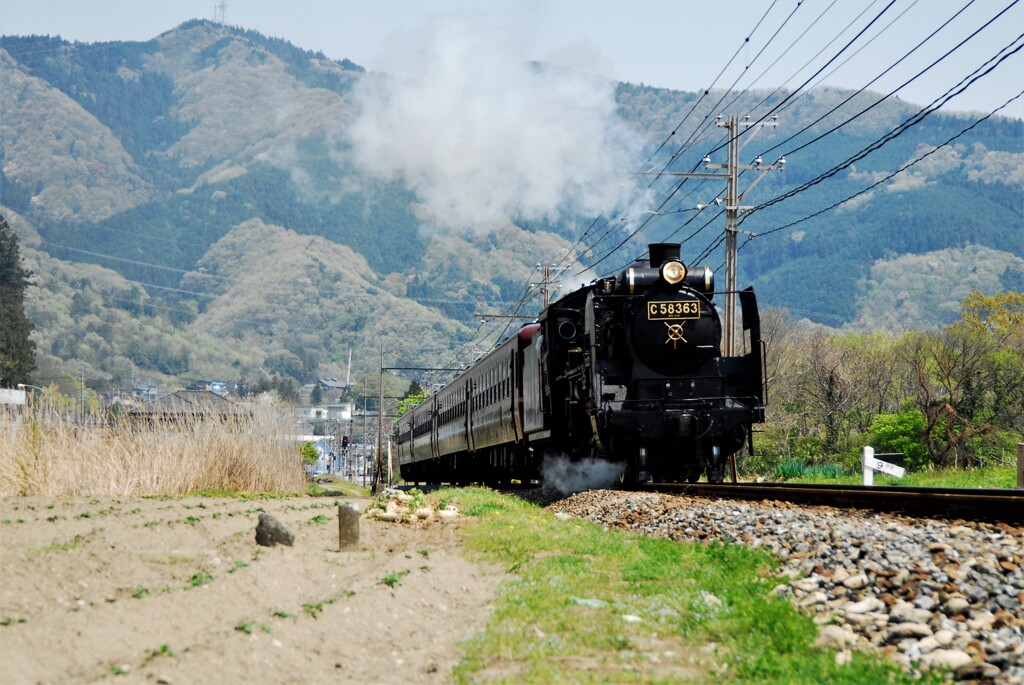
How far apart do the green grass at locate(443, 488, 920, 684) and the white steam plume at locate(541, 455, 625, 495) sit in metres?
9.10

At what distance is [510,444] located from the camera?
94.0ft

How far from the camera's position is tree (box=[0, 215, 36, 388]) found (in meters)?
76.3

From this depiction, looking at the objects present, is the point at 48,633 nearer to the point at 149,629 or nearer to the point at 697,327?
the point at 149,629

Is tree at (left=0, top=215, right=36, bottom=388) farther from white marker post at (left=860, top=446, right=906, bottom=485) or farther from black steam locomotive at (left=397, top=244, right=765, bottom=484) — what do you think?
white marker post at (left=860, top=446, right=906, bottom=485)

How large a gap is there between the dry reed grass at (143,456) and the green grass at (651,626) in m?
13.3

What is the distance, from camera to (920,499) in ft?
35.6

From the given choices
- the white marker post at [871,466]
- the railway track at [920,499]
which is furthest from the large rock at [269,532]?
the white marker post at [871,466]

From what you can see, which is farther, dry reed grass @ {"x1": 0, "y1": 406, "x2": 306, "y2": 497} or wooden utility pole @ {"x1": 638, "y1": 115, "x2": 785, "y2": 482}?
wooden utility pole @ {"x1": 638, "y1": 115, "x2": 785, "y2": 482}

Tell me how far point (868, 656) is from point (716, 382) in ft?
41.8

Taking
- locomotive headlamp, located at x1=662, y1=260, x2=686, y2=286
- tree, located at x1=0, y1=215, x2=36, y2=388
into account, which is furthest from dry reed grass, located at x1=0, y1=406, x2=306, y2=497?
tree, located at x1=0, y1=215, x2=36, y2=388

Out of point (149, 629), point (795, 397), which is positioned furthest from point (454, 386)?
point (149, 629)

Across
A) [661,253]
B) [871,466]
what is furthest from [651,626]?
[871,466]

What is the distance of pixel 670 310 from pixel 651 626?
11454 millimetres

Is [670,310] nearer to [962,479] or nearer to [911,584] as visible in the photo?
[962,479]
